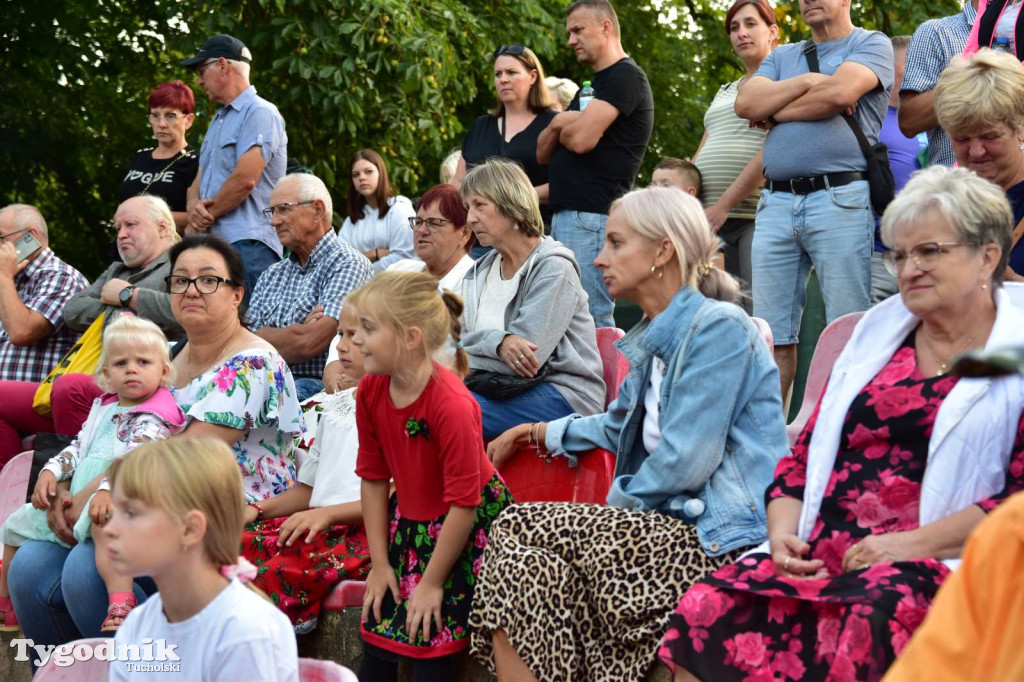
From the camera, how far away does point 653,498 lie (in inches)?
133

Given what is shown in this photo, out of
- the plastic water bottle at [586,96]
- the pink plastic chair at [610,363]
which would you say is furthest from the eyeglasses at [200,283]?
the plastic water bottle at [586,96]

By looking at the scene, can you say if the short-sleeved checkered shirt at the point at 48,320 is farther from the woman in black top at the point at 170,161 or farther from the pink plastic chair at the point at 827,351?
the pink plastic chair at the point at 827,351

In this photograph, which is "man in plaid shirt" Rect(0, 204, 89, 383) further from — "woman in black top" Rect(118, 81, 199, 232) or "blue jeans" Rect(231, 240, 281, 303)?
"woman in black top" Rect(118, 81, 199, 232)

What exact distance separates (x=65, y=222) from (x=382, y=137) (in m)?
3.25

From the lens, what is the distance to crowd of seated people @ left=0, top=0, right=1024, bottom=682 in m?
2.73

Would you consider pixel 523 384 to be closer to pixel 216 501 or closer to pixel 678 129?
pixel 216 501

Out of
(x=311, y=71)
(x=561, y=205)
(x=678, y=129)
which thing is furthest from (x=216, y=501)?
(x=678, y=129)

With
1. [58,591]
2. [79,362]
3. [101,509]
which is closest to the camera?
[101,509]

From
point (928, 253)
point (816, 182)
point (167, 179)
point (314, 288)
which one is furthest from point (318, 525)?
point (167, 179)

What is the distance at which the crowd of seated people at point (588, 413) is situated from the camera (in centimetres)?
273

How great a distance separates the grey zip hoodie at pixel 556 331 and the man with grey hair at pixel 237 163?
2.36m

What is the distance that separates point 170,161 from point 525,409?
3.55m

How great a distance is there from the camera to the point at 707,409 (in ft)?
10.8

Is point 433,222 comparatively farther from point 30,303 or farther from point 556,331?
point 30,303
